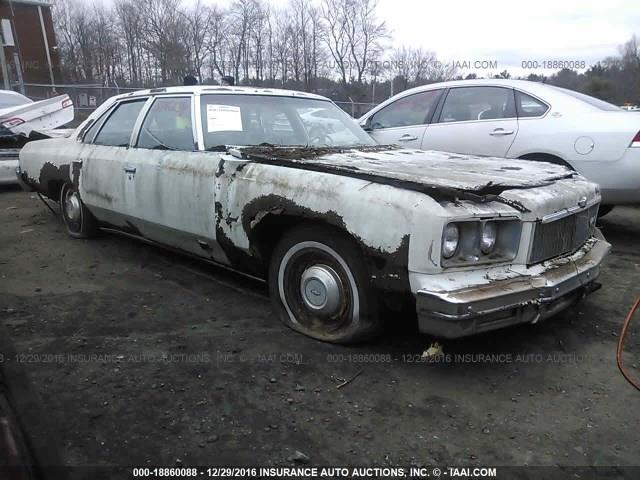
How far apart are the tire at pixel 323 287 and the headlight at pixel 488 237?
61 cm

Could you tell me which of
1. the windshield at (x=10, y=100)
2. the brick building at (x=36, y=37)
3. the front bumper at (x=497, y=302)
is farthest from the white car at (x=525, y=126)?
the brick building at (x=36, y=37)

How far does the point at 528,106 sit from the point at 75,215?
480cm

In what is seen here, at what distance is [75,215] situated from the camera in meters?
5.14

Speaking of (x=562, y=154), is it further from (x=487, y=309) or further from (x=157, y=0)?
(x=157, y=0)

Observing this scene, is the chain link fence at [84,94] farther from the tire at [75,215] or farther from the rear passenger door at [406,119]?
the tire at [75,215]

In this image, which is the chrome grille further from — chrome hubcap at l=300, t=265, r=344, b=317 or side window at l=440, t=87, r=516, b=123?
side window at l=440, t=87, r=516, b=123

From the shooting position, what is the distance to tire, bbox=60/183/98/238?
4966 millimetres

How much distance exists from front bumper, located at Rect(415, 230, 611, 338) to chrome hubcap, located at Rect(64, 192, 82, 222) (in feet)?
13.0

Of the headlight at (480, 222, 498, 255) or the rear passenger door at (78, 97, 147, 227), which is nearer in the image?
the headlight at (480, 222, 498, 255)

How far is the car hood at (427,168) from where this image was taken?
8.34 feet

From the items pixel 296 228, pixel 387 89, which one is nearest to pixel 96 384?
pixel 296 228

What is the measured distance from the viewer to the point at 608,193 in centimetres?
475

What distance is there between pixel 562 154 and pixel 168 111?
370cm

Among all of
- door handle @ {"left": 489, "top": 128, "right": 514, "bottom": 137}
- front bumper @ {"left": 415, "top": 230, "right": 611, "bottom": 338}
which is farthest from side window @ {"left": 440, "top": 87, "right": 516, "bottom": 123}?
front bumper @ {"left": 415, "top": 230, "right": 611, "bottom": 338}
